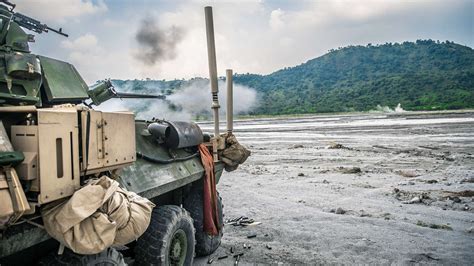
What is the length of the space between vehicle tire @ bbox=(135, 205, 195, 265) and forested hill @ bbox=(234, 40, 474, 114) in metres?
62.0

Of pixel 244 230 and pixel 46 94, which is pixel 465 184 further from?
pixel 46 94

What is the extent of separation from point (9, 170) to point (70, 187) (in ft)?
1.36

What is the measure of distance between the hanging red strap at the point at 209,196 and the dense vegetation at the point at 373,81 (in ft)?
45.6

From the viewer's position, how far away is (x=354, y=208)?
7539mm

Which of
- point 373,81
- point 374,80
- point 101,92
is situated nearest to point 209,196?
point 101,92

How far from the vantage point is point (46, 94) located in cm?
450

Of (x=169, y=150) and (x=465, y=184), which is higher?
(x=169, y=150)

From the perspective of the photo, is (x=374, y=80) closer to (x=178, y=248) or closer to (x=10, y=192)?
(x=178, y=248)

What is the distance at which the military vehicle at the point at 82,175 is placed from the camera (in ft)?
7.37

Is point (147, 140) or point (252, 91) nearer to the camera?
point (147, 140)

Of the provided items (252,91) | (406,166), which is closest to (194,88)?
(406,166)

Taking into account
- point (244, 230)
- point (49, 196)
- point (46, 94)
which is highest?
point (46, 94)

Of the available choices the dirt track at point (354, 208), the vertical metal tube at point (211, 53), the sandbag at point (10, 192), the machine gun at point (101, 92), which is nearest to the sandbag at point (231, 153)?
the vertical metal tube at point (211, 53)

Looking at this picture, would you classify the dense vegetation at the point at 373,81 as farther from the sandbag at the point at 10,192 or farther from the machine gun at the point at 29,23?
the sandbag at the point at 10,192
